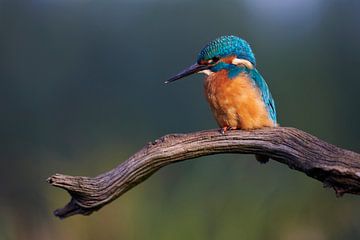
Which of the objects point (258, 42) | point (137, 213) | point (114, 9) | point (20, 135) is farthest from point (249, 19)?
point (137, 213)

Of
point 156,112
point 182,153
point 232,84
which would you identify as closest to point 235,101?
point 232,84

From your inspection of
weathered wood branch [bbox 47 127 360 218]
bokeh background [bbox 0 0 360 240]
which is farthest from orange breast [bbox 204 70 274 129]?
bokeh background [bbox 0 0 360 240]

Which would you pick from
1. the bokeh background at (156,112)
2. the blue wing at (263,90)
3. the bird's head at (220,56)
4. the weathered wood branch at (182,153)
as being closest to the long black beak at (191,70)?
the bird's head at (220,56)

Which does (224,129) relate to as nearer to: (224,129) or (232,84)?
(224,129)

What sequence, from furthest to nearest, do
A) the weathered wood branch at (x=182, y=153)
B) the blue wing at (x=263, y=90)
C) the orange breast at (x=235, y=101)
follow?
the blue wing at (x=263, y=90)
the orange breast at (x=235, y=101)
the weathered wood branch at (x=182, y=153)

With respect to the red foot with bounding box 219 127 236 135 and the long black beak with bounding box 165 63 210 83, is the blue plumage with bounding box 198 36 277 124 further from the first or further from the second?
the red foot with bounding box 219 127 236 135

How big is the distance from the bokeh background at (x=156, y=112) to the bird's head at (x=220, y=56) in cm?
82

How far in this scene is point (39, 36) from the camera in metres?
4.94

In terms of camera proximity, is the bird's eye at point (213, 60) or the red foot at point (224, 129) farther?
the bird's eye at point (213, 60)

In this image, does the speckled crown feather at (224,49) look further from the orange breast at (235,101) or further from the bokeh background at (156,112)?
the bokeh background at (156,112)

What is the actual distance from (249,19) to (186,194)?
2153mm

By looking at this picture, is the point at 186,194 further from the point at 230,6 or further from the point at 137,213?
the point at 230,6

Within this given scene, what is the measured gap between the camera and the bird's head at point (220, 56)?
2.08 meters

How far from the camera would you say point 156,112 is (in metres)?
4.08
